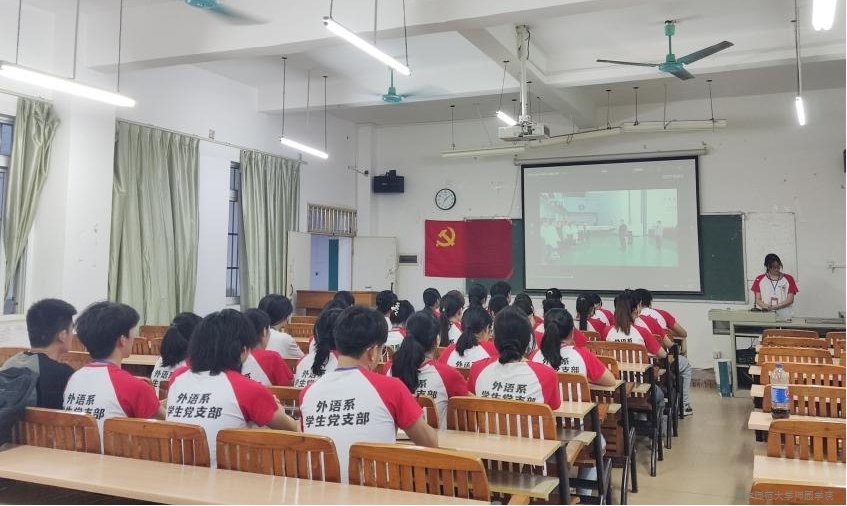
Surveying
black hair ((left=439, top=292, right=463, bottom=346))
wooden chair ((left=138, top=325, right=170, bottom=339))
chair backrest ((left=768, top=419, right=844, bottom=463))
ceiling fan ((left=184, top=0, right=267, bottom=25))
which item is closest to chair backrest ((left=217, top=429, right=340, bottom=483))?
chair backrest ((left=768, top=419, right=844, bottom=463))

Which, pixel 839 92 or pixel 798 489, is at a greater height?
pixel 839 92

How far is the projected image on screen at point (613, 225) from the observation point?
328 inches

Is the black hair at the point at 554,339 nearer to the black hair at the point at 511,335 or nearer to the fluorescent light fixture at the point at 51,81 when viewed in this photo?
the black hair at the point at 511,335

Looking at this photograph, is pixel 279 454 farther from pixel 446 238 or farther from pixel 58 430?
pixel 446 238

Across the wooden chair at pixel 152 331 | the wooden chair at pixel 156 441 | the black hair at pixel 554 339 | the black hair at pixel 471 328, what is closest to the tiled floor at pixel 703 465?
the black hair at pixel 554 339

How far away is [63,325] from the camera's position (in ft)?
8.43

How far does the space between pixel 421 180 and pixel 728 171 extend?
4626mm

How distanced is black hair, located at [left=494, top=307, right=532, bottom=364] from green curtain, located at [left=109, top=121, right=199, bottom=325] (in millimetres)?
4800

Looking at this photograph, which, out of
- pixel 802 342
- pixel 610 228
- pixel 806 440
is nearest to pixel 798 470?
pixel 806 440

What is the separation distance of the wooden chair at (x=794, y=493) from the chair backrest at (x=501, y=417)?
0.83 m

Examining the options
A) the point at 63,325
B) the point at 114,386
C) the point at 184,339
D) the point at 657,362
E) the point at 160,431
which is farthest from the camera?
the point at 657,362

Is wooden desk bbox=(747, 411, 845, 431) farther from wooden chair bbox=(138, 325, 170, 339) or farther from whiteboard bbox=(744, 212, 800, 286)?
whiteboard bbox=(744, 212, 800, 286)

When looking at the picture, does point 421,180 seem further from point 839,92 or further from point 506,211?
point 839,92

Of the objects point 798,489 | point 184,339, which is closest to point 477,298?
point 184,339
